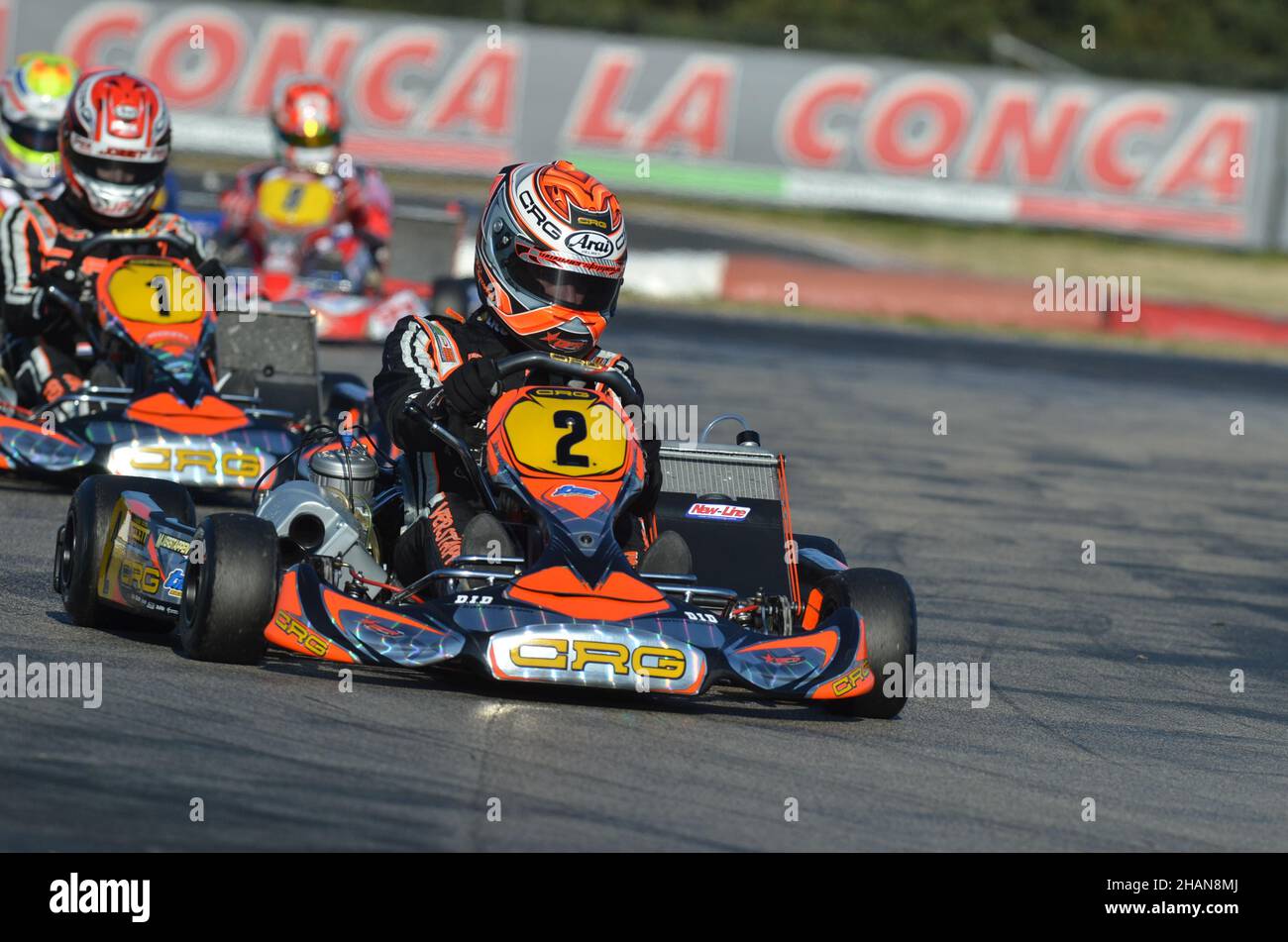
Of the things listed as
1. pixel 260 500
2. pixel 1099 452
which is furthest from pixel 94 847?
pixel 1099 452

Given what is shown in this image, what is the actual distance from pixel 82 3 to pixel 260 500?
1941cm

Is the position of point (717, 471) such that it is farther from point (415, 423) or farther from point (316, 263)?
point (316, 263)

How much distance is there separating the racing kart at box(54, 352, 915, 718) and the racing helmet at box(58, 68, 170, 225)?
315cm

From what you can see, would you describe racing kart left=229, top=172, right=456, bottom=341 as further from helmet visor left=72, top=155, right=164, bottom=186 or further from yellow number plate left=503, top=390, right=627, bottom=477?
yellow number plate left=503, top=390, right=627, bottom=477

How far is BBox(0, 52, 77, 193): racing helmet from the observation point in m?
13.0

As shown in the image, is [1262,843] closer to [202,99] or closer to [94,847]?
[94,847]

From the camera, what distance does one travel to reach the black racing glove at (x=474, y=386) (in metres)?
6.66

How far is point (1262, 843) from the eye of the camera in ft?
17.2

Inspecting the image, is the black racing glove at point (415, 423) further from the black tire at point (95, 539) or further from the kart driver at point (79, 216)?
the kart driver at point (79, 216)

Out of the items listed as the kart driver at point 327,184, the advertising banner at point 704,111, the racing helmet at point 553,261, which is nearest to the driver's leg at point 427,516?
the racing helmet at point 553,261

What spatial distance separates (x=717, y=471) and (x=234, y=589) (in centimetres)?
185

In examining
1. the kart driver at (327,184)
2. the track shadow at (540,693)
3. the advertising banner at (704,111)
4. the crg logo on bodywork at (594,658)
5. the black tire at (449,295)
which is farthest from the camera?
the advertising banner at (704,111)

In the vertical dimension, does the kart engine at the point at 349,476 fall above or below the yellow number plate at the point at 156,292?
below

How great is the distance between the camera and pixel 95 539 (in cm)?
647
